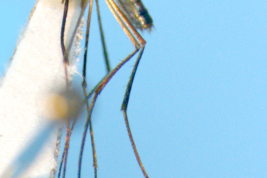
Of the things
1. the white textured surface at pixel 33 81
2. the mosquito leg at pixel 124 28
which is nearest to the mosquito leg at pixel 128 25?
the mosquito leg at pixel 124 28

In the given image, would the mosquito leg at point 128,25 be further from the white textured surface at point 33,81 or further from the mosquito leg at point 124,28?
the white textured surface at point 33,81

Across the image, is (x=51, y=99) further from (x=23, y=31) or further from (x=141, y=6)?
(x=141, y=6)

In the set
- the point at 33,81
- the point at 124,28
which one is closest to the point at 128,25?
the point at 124,28

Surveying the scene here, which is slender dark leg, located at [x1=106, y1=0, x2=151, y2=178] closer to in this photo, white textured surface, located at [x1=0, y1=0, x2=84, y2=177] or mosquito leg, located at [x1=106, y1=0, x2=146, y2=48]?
mosquito leg, located at [x1=106, y1=0, x2=146, y2=48]

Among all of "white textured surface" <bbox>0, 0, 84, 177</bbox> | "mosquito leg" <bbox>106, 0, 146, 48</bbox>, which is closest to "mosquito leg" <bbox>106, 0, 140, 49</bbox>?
"mosquito leg" <bbox>106, 0, 146, 48</bbox>

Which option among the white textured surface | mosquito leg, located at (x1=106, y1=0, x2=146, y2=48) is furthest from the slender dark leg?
the white textured surface

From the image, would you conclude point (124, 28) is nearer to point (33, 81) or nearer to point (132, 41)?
point (132, 41)

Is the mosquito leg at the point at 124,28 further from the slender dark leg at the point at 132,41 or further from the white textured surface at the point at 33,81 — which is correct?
the white textured surface at the point at 33,81

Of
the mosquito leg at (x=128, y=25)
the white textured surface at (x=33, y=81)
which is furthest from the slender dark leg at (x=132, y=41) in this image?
the white textured surface at (x=33, y=81)
